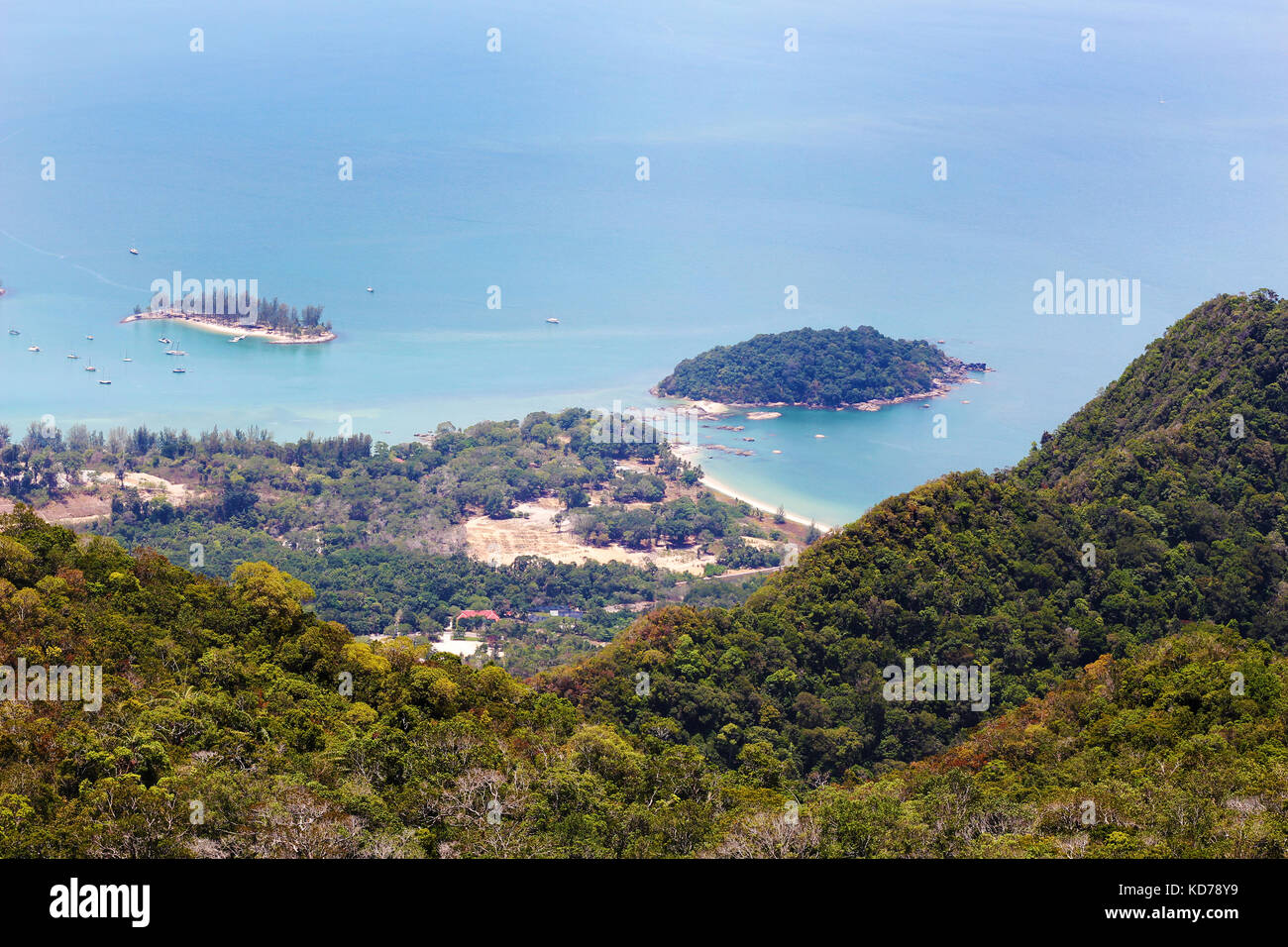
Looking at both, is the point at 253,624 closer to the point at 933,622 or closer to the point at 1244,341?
the point at 933,622

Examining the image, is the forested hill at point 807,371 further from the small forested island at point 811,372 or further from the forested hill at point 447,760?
the forested hill at point 447,760

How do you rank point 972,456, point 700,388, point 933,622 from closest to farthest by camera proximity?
1. point 933,622
2. point 972,456
3. point 700,388

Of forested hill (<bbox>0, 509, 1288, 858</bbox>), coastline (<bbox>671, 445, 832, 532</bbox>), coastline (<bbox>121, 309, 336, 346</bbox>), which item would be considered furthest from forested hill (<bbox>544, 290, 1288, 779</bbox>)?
coastline (<bbox>121, 309, 336, 346</bbox>)

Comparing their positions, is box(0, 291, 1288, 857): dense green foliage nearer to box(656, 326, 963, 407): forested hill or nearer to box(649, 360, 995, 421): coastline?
box(649, 360, 995, 421): coastline

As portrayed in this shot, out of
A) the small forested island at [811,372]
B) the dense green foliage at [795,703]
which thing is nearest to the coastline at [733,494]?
the small forested island at [811,372]
